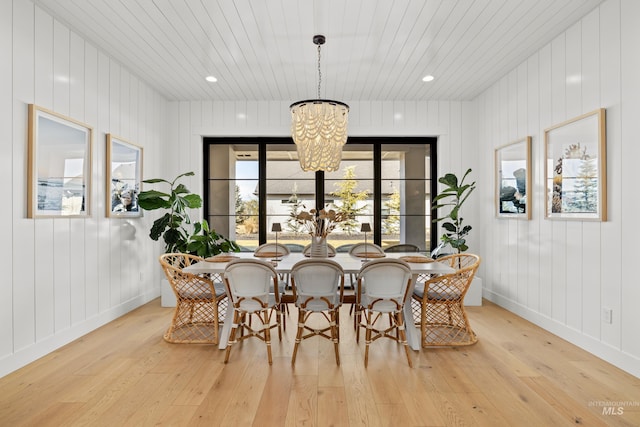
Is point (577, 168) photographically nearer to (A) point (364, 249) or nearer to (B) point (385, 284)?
(B) point (385, 284)

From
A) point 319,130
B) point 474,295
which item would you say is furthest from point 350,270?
point 474,295

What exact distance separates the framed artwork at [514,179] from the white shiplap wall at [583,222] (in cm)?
10

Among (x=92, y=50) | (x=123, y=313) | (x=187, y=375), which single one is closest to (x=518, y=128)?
(x=187, y=375)

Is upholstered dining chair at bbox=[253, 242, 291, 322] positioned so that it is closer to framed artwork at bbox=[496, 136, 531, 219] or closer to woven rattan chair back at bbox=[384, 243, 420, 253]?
woven rattan chair back at bbox=[384, 243, 420, 253]

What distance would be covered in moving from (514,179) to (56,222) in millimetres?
4798

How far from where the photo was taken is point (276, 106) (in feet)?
18.1

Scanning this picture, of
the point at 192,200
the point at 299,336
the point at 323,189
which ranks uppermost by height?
the point at 323,189

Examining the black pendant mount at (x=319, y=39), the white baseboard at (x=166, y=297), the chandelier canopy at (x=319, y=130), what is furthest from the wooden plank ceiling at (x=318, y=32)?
the white baseboard at (x=166, y=297)

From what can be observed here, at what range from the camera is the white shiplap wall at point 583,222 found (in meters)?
2.76

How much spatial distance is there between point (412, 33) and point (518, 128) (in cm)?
A: 184

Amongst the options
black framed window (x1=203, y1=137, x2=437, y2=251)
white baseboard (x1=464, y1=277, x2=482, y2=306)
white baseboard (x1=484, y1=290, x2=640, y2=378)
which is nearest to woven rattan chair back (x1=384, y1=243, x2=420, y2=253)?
black framed window (x1=203, y1=137, x2=437, y2=251)

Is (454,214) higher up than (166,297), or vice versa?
(454,214)

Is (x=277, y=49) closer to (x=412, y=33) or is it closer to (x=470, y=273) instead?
(x=412, y=33)

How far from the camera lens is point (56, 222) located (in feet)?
10.5
